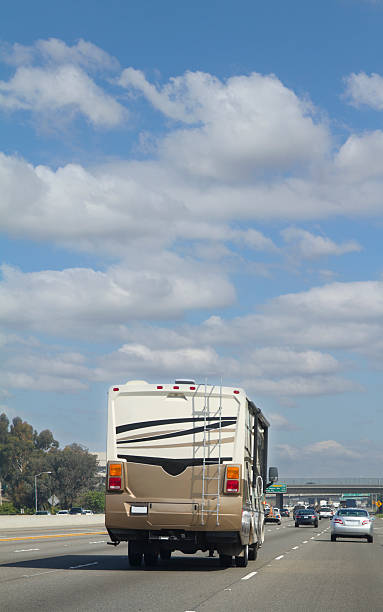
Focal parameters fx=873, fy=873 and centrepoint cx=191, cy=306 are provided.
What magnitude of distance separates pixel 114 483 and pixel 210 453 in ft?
6.70

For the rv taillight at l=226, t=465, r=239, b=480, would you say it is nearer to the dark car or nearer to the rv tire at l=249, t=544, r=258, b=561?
the rv tire at l=249, t=544, r=258, b=561

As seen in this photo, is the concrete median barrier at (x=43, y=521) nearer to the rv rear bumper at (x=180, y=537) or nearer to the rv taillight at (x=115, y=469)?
the rv rear bumper at (x=180, y=537)

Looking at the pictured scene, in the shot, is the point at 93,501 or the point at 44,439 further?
the point at 44,439

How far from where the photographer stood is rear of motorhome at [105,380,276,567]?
1742 cm

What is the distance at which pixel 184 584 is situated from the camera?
15117 mm

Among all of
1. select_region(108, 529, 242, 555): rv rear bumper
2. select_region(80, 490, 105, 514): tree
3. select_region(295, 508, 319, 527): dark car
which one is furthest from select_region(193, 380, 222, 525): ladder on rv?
select_region(80, 490, 105, 514): tree

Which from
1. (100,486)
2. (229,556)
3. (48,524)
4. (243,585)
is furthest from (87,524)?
(100,486)

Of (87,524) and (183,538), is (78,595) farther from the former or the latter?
(87,524)

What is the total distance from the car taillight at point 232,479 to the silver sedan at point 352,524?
21.2 meters

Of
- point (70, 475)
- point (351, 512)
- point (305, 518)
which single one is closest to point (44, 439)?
point (70, 475)

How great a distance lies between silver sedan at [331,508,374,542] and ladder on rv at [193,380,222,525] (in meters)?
21.2

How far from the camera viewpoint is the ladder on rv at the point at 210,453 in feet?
57.0

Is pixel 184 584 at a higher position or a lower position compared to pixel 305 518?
higher

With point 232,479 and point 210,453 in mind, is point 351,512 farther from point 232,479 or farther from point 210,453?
point 210,453
